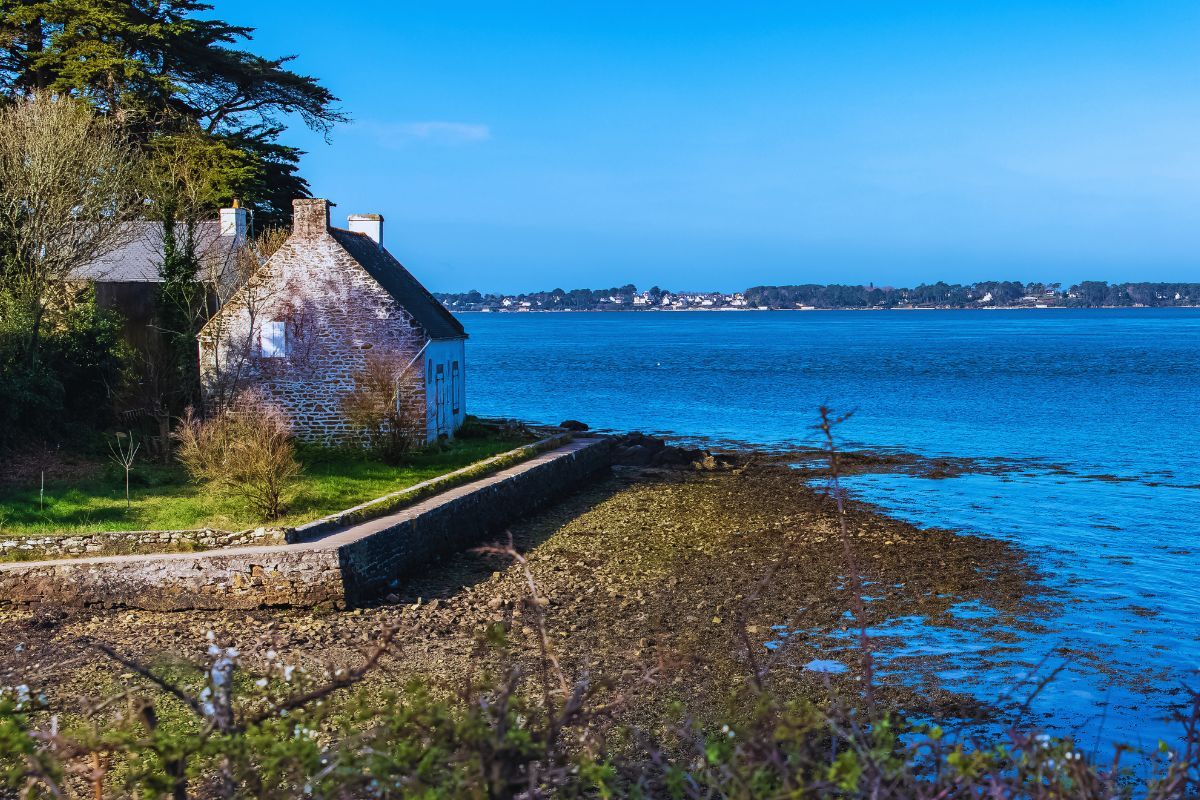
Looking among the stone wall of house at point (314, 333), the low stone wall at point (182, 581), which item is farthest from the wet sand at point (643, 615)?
the stone wall of house at point (314, 333)

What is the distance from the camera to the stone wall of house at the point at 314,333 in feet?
77.2

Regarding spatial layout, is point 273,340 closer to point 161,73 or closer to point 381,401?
point 381,401

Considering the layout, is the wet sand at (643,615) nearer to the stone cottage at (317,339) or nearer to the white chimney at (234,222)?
the stone cottage at (317,339)

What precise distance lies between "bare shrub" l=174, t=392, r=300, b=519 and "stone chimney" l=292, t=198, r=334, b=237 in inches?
166

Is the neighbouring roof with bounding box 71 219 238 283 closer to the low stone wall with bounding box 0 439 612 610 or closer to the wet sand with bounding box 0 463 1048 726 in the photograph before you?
the wet sand with bounding box 0 463 1048 726

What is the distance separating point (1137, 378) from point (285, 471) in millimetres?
62192

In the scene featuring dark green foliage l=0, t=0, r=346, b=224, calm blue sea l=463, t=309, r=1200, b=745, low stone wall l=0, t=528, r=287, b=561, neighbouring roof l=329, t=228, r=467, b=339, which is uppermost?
dark green foliage l=0, t=0, r=346, b=224

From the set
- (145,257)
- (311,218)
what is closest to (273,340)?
(311,218)

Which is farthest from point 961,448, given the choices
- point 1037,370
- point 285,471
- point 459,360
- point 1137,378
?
point 1037,370

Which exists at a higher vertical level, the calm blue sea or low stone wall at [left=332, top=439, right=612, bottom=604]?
low stone wall at [left=332, top=439, right=612, bottom=604]

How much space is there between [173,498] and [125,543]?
3.14 meters

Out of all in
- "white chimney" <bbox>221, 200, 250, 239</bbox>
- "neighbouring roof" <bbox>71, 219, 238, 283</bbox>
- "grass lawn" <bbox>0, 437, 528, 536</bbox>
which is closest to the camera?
"grass lawn" <bbox>0, 437, 528, 536</bbox>

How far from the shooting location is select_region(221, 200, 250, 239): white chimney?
96.6 feet

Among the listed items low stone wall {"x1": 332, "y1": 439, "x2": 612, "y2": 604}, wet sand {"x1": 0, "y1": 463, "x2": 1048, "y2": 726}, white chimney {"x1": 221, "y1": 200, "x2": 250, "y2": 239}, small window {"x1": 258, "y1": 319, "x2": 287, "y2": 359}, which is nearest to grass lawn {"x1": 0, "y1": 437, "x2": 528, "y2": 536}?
low stone wall {"x1": 332, "y1": 439, "x2": 612, "y2": 604}
